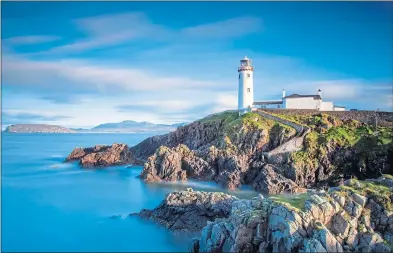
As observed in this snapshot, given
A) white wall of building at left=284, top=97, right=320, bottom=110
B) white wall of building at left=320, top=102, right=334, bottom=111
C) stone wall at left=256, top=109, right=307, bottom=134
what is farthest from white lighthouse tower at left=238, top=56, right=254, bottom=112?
white wall of building at left=320, top=102, right=334, bottom=111

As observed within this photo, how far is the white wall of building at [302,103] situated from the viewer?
215 feet

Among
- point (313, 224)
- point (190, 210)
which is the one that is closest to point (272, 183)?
point (190, 210)

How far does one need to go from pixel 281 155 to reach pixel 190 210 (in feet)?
67.7

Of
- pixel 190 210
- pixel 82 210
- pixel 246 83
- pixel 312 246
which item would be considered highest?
pixel 246 83

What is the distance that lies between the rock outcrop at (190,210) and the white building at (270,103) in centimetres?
3675

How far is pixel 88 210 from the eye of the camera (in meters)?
36.4

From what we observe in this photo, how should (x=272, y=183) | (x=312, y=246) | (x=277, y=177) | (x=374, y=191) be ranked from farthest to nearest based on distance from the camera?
(x=277, y=177) < (x=272, y=183) < (x=374, y=191) < (x=312, y=246)

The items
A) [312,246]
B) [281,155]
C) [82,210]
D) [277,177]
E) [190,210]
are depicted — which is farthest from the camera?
[281,155]

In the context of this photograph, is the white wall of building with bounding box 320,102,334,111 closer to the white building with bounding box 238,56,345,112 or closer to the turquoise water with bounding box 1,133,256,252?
the white building with bounding box 238,56,345,112

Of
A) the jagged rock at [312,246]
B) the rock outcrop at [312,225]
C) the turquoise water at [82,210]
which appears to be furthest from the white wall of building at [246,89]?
the jagged rock at [312,246]

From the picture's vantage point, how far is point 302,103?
216ft

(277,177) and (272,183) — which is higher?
(277,177)

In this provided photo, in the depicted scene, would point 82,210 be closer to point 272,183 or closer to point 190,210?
point 190,210

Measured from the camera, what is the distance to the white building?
65625 millimetres
